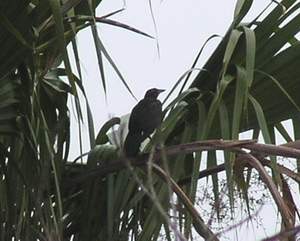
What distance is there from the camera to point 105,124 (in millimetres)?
1802

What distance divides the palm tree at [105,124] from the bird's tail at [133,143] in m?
0.03

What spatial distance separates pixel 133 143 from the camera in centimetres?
179

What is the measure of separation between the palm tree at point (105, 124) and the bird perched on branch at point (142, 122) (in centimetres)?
6

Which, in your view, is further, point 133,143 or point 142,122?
point 142,122

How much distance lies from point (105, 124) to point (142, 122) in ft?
0.42

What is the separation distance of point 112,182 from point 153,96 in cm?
53

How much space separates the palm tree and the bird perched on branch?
0.20 feet

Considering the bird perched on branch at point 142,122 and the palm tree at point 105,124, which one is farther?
the bird perched on branch at point 142,122

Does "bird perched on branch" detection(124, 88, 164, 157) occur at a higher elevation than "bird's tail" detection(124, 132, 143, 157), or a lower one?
higher

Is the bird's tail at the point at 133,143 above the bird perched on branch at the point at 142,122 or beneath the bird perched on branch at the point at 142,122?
beneath

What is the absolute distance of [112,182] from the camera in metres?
1.65

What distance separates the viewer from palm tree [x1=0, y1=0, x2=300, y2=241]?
1452 mm

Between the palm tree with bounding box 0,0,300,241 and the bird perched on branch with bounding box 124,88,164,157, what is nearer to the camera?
the palm tree with bounding box 0,0,300,241

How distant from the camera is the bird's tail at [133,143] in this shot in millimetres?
1702
